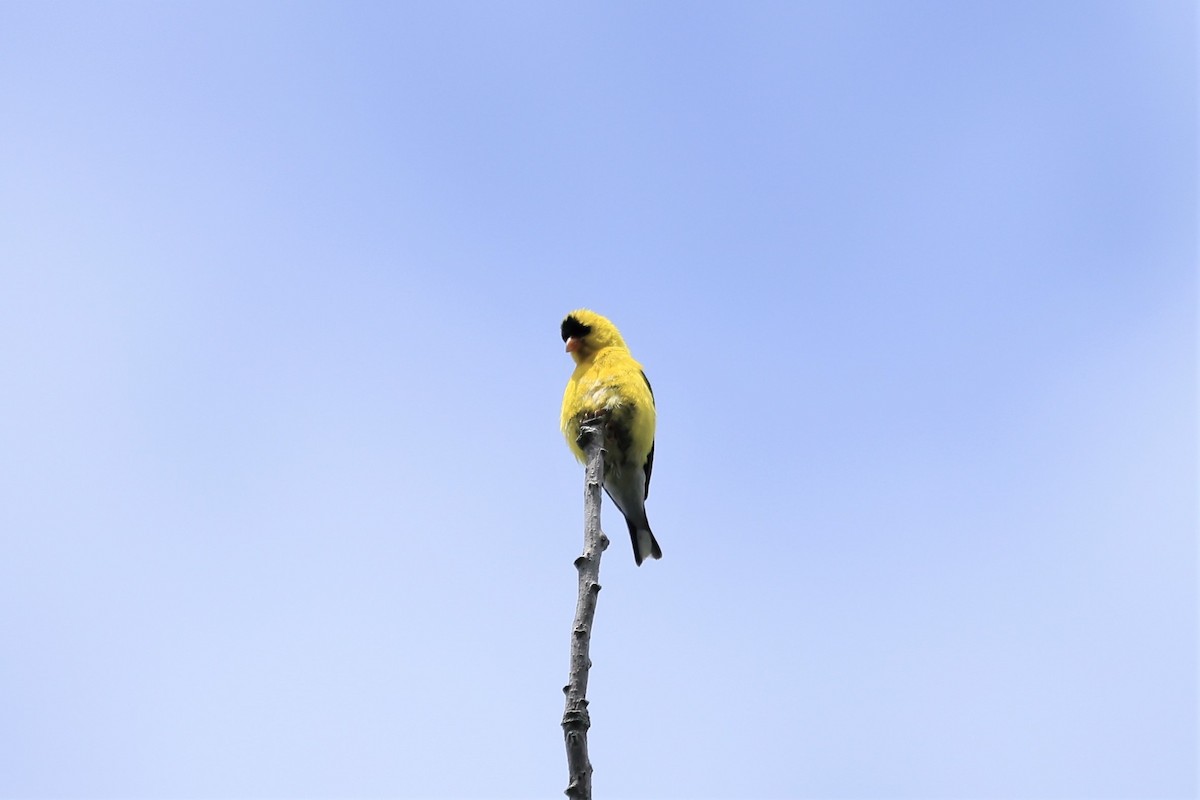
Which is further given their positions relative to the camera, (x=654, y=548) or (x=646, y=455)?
(x=654, y=548)

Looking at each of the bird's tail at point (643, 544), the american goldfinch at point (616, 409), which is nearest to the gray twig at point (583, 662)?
the american goldfinch at point (616, 409)

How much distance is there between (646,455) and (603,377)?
0.65 m

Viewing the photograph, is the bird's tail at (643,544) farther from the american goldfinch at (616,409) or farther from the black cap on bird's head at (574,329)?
the black cap on bird's head at (574,329)

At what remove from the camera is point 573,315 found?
841 centimetres

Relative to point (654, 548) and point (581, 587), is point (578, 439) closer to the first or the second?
point (654, 548)

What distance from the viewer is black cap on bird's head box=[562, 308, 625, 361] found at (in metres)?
8.30

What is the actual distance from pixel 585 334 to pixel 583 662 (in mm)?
4881

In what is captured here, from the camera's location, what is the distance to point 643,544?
8344 millimetres

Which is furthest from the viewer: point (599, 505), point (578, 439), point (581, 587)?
point (578, 439)

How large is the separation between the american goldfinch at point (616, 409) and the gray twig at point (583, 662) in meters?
2.90

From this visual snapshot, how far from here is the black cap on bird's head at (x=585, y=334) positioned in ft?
27.2

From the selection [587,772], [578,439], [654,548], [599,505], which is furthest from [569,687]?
[654,548]

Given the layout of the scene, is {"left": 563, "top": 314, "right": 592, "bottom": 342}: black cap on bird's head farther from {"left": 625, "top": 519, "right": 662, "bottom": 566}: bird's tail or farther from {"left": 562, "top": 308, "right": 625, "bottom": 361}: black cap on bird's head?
{"left": 625, "top": 519, "right": 662, "bottom": 566}: bird's tail

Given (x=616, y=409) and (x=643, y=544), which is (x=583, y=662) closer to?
(x=616, y=409)
